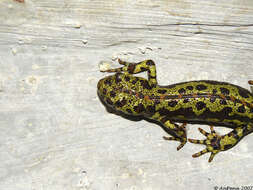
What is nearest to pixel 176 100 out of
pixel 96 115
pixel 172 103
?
pixel 172 103

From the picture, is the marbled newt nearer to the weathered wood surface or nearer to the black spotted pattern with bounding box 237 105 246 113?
the black spotted pattern with bounding box 237 105 246 113

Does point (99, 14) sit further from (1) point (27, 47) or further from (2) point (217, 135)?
(2) point (217, 135)

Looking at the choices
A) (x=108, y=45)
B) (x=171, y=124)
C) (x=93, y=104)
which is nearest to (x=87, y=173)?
(x=93, y=104)

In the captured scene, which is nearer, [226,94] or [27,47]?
[226,94]

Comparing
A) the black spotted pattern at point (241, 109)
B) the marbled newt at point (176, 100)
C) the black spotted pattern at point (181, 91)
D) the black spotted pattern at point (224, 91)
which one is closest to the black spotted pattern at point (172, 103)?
the marbled newt at point (176, 100)

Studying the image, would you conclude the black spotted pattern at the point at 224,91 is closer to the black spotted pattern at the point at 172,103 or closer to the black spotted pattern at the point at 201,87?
the black spotted pattern at the point at 201,87

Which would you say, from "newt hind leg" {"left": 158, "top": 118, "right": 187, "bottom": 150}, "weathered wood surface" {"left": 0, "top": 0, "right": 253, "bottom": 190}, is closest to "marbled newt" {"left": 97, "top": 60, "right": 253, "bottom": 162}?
"newt hind leg" {"left": 158, "top": 118, "right": 187, "bottom": 150}

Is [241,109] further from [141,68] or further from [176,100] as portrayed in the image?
[141,68]
